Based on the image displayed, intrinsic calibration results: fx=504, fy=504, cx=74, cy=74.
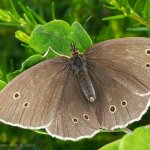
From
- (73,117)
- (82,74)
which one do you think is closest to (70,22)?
(82,74)

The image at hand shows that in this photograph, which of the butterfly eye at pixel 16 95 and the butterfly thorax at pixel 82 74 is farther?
the butterfly thorax at pixel 82 74

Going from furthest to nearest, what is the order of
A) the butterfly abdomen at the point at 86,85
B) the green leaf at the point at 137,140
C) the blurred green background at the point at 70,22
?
the blurred green background at the point at 70,22 < the butterfly abdomen at the point at 86,85 < the green leaf at the point at 137,140

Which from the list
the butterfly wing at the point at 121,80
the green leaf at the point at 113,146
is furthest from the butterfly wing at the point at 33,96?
the green leaf at the point at 113,146

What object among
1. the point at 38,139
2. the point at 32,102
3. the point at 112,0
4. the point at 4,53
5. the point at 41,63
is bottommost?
the point at 38,139

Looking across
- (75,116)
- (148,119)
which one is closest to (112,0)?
(75,116)

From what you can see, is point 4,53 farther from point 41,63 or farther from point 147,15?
point 147,15

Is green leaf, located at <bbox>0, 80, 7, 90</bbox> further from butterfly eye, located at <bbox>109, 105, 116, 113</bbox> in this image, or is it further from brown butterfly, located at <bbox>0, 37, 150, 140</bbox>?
butterfly eye, located at <bbox>109, 105, 116, 113</bbox>

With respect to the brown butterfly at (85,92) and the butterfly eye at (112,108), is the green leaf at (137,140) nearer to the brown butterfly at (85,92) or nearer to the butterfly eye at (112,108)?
the brown butterfly at (85,92)
